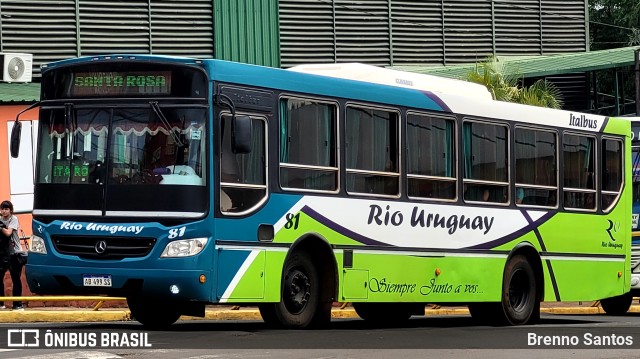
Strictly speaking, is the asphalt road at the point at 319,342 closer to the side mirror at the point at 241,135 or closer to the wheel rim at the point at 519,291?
the wheel rim at the point at 519,291

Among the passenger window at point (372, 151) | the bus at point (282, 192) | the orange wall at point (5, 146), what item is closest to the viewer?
the bus at point (282, 192)

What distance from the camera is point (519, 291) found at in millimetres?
20344

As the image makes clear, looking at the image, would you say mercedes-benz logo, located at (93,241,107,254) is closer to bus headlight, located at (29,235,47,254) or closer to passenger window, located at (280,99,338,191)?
bus headlight, located at (29,235,47,254)

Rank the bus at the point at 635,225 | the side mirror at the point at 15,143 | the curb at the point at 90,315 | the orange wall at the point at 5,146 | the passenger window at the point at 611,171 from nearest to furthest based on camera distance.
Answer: the side mirror at the point at 15,143, the curb at the point at 90,315, the passenger window at the point at 611,171, the bus at the point at 635,225, the orange wall at the point at 5,146

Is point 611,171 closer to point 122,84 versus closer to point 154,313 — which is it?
point 154,313

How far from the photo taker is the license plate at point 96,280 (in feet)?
50.0

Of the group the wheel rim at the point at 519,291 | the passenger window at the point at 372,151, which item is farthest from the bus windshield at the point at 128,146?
the wheel rim at the point at 519,291

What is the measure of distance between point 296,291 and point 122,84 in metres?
3.00

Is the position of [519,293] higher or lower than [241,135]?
lower

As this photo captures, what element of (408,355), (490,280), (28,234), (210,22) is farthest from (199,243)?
(210,22)

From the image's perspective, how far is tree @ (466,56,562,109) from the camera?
1340 inches

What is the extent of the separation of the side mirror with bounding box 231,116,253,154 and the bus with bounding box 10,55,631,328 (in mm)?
21

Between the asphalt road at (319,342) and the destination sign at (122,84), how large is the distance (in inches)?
100.0

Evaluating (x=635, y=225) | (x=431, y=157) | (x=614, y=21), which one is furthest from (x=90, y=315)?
(x=614, y=21)
